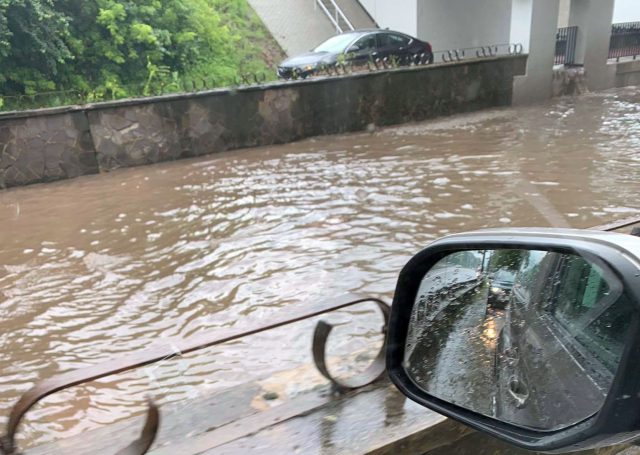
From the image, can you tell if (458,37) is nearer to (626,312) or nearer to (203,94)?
(203,94)

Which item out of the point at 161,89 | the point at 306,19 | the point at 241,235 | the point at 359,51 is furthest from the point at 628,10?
the point at 241,235

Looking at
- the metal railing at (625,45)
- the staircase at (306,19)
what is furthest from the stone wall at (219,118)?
the staircase at (306,19)

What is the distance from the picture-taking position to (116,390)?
3.72 m

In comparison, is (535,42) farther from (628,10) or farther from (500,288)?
(500,288)

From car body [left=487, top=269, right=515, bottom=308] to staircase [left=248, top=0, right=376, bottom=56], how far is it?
1901cm

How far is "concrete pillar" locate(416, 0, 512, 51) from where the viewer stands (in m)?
19.3

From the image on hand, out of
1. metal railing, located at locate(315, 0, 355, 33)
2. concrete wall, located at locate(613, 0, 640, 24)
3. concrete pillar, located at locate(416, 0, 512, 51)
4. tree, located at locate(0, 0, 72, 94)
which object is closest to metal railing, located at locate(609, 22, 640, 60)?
concrete pillar, located at locate(416, 0, 512, 51)

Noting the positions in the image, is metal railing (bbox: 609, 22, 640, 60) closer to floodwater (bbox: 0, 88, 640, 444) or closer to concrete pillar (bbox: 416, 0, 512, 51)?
concrete pillar (bbox: 416, 0, 512, 51)

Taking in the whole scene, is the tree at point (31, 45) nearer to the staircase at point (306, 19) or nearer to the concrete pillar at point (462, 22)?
the staircase at point (306, 19)

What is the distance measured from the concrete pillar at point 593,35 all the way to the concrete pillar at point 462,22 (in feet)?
14.2

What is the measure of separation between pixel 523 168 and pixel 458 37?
1347cm

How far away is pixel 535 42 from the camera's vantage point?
49.3ft

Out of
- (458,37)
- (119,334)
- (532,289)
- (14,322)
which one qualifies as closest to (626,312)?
(532,289)

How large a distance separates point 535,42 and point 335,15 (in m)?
9.36
